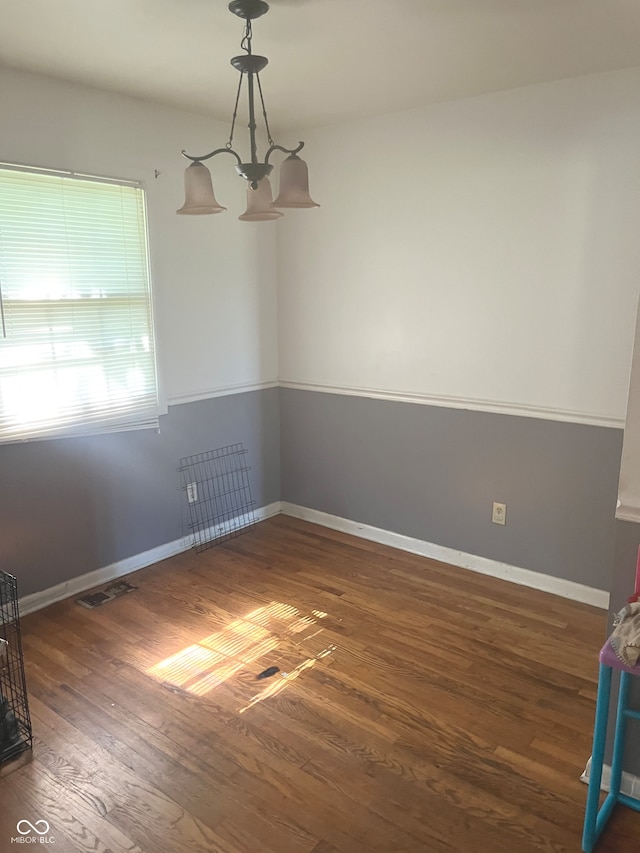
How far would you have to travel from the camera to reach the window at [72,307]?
9.06 ft

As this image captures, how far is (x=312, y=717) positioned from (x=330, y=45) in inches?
99.4

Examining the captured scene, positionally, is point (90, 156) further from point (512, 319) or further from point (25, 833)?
point (25, 833)

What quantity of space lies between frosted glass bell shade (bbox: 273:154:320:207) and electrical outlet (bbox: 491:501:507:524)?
6.32 feet

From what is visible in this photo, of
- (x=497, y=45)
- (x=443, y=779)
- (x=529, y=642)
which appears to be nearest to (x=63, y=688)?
(x=443, y=779)

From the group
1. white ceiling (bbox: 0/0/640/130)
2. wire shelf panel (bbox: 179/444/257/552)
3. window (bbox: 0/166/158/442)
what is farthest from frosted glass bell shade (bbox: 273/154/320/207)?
wire shelf panel (bbox: 179/444/257/552)

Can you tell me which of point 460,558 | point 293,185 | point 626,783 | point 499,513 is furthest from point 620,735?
point 293,185

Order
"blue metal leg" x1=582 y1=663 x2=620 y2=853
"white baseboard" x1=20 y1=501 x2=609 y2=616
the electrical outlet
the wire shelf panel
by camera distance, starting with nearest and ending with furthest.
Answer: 1. "blue metal leg" x1=582 y1=663 x2=620 y2=853
2. "white baseboard" x1=20 y1=501 x2=609 y2=616
3. the electrical outlet
4. the wire shelf panel

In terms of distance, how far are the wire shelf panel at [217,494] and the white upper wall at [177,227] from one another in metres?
0.42

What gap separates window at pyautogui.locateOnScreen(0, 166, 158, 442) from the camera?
2.76 m

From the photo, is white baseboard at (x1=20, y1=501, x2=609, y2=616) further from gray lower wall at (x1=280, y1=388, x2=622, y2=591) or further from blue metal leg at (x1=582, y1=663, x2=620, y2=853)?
blue metal leg at (x1=582, y1=663, x2=620, y2=853)

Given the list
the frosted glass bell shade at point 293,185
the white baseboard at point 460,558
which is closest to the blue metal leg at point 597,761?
the white baseboard at point 460,558

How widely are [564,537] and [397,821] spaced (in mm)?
1734

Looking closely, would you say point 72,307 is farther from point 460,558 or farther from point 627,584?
point 627,584

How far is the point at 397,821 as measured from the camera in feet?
6.01
